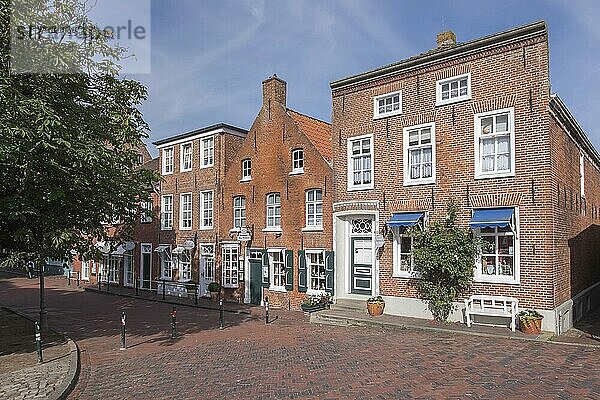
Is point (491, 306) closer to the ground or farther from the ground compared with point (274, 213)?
closer to the ground

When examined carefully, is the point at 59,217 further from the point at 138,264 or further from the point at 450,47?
the point at 138,264

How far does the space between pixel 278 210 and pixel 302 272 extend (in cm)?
314

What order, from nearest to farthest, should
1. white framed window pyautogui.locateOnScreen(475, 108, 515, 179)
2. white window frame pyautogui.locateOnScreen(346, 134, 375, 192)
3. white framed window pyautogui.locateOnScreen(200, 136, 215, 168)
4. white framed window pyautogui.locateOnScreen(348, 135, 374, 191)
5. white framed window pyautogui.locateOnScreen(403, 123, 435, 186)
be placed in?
1. white framed window pyautogui.locateOnScreen(475, 108, 515, 179)
2. white framed window pyautogui.locateOnScreen(403, 123, 435, 186)
3. white window frame pyautogui.locateOnScreen(346, 134, 375, 192)
4. white framed window pyautogui.locateOnScreen(348, 135, 374, 191)
5. white framed window pyautogui.locateOnScreen(200, 136, 215, 168)

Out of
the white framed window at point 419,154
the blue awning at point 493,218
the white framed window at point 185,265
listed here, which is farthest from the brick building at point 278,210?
the blue awning at point 493,218

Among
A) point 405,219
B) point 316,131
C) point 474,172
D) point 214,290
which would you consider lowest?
point 214,290

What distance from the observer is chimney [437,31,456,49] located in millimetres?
18031

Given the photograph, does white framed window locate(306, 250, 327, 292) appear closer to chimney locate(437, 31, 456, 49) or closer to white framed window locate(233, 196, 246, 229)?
white framed window locate(233, 196, 246, 229)

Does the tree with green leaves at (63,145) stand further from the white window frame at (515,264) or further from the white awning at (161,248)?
the white awning at (161,248)

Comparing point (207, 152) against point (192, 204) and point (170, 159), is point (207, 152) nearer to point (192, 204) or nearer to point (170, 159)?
point (192, 204)

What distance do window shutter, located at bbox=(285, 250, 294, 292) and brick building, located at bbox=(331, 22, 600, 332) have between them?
251 cm

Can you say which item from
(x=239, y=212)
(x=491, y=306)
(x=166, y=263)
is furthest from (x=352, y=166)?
(x=166, y=263)

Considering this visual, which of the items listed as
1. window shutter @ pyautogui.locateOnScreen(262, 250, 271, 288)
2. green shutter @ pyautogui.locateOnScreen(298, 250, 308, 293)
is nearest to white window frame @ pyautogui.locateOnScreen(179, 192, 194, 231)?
window shutter @ pyautogui.locateOnScreen(262, 250, 271, 288)

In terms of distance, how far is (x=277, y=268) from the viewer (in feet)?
70.8

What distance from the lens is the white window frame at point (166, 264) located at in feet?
89.8
